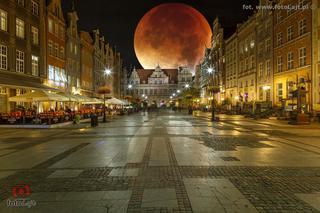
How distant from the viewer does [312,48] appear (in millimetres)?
34188

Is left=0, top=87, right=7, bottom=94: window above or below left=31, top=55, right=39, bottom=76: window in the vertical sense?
below

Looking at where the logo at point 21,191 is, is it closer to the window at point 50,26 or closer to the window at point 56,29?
the window at point 50,26

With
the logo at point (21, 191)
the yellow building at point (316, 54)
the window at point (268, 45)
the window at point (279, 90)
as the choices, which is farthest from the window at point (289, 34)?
the logo at point (21, 191)

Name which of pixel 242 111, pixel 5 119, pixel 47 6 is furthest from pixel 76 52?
pixel 242 111

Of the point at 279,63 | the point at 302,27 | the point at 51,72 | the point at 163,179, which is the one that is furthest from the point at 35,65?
the point at 279,63

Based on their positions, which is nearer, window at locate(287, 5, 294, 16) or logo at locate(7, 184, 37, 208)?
logo at locate(7, 184, 37, 208)

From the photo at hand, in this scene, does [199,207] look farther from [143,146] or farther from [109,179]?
[143,146]

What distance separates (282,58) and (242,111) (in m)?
13.6

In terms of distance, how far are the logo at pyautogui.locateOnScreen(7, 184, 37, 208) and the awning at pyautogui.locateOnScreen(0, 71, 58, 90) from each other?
24134 millimetres

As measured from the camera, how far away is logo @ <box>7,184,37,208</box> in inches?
231

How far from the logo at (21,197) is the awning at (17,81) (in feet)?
79.2

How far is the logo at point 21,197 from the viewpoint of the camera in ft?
19.3

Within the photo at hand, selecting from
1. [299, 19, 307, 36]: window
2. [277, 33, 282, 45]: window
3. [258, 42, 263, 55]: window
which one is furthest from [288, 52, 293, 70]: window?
[258, 42, 263, 55]: window

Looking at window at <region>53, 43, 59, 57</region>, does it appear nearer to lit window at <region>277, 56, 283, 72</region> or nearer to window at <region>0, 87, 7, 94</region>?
Result: window at <region>0, 87, 7, 94</region>
